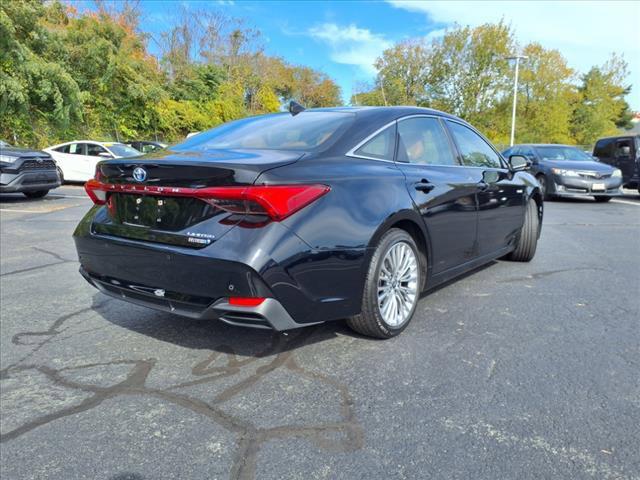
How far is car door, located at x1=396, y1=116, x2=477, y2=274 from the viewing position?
10.9 feet

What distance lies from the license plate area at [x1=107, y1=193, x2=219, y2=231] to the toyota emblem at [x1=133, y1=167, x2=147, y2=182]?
0.10 m

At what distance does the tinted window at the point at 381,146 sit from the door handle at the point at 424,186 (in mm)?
263

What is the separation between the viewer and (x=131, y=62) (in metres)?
24.5

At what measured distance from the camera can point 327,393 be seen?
2.51m

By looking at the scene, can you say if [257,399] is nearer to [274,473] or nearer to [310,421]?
[310,421]

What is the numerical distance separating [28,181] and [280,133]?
30.5 ft

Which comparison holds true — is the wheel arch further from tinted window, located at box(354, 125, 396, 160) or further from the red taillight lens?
the red taillight lens

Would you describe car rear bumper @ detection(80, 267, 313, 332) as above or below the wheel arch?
below

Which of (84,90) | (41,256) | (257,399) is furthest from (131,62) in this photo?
(257,399)

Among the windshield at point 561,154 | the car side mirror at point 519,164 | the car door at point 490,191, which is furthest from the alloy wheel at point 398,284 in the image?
the windshield at point 561,154

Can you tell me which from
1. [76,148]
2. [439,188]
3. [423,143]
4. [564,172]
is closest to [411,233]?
[439,188]

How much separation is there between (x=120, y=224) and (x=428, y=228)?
2.00 meters

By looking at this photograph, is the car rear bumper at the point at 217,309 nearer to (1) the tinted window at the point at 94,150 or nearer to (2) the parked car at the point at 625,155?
(2) the parked car at the point at 625,155

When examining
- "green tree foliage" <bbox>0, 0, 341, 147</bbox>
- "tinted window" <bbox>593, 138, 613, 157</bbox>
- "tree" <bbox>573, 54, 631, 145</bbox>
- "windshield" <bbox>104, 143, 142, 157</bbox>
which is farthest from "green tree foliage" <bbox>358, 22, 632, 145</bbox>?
"windshield" <bbox>104, 143, 142, 157</bbox>
